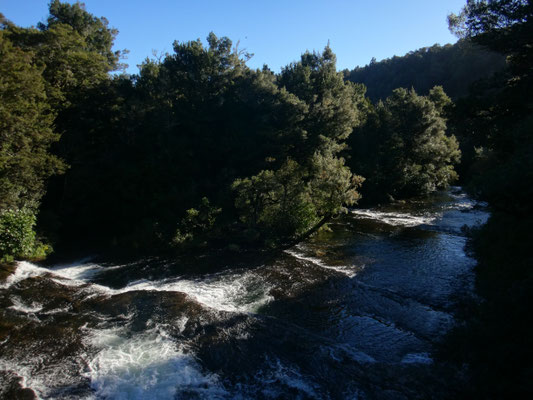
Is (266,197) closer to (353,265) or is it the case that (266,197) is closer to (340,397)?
(353,265)

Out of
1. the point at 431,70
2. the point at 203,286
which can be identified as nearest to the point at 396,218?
the point at 203,286

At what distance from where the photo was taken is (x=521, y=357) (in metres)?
5.64

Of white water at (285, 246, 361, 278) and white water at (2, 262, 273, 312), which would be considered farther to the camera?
white water at (285, 246, 361, 278)

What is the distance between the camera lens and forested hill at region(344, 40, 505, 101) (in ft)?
231

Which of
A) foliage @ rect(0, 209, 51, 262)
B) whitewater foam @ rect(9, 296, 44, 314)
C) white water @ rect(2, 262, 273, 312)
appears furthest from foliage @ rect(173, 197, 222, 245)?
whitewater foam @ rect(9, 296, 44, 314)

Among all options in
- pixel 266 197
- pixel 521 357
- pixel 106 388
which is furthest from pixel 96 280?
pixel 521 357

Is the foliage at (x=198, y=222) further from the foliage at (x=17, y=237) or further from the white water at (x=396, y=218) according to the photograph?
the white water at (x=396, y=218)

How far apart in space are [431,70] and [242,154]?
76.9 metres

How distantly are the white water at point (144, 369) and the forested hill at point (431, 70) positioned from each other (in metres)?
75.8

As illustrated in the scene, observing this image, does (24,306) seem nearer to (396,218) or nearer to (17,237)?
(17,237)

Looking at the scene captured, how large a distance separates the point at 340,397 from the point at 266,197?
14269 millimetres

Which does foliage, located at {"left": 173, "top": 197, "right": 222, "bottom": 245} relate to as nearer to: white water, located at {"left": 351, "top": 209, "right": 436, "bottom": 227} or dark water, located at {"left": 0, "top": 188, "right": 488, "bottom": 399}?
A: dark water, located at {"left": 0, "top": 188, "right": 488, "bottom": 399}

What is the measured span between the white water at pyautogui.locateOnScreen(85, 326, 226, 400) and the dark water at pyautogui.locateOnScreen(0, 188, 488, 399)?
1.3 inches

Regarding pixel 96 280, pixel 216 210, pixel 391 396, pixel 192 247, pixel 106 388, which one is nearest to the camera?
pixel 391 396
